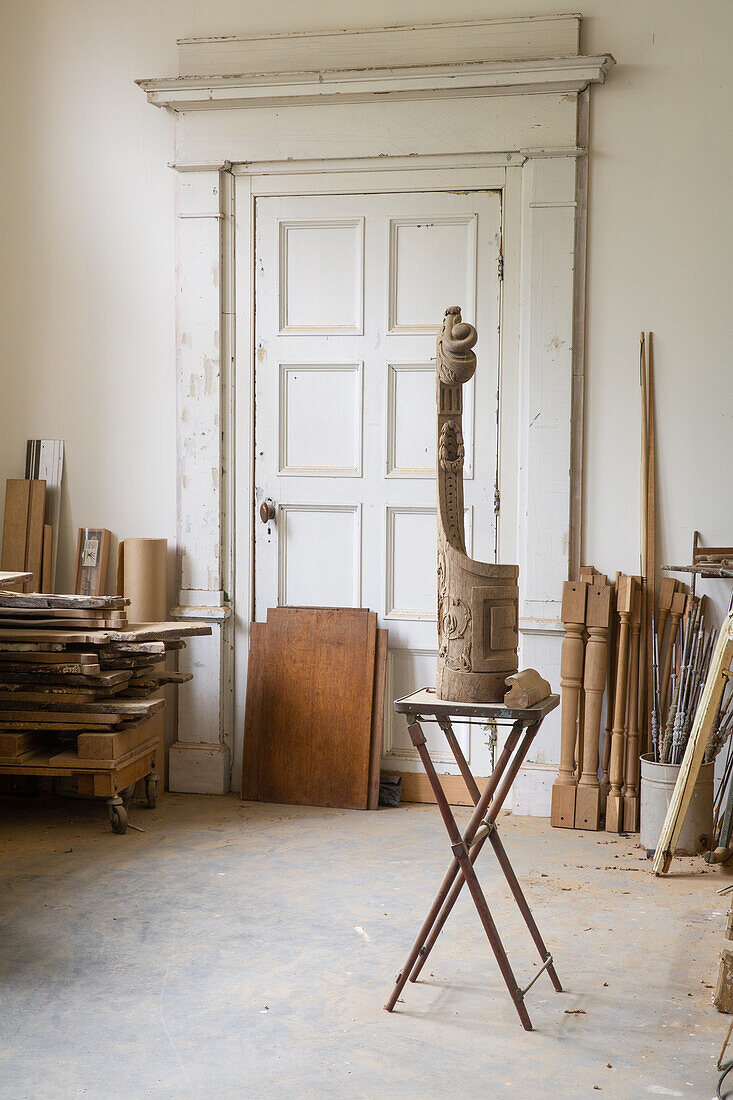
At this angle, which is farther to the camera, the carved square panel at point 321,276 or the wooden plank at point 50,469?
the wooden plank at point 50,469

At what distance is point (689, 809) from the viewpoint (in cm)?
411

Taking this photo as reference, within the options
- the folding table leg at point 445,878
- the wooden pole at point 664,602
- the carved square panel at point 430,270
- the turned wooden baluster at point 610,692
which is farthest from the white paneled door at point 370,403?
the folding table leg at point 445,878

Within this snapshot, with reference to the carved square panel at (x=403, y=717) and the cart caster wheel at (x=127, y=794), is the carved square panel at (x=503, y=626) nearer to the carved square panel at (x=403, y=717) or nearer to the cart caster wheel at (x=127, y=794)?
the carved square panel at (x=403, y=717)

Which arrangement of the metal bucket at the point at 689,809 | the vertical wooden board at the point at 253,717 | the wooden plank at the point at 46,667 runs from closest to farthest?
the metal bucket at the point at 689,809, the wooden plank at the point at 46,667, the vertical wooden board at the point at 253,717

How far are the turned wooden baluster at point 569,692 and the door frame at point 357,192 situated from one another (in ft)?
0.44

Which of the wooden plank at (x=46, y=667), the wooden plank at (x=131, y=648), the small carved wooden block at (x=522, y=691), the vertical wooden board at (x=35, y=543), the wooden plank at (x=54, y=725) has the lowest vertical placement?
the wooden plank at (x=54, y=725)

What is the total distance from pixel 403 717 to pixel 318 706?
40 cm

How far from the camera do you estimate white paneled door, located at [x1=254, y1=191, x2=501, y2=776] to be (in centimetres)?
473

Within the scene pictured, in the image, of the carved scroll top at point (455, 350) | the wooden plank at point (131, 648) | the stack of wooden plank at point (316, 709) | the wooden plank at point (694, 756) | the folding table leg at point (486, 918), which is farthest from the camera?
the stack of wooden plank at point (316, 709)

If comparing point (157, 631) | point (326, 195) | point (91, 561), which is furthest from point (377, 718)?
point (326, 195)

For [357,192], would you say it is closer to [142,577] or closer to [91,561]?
[142,577]

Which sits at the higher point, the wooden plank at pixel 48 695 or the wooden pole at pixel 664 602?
the wooden pole at pixel 664 602

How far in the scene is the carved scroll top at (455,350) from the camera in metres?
2.86

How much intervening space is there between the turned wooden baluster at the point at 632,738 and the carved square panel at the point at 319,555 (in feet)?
4.18
